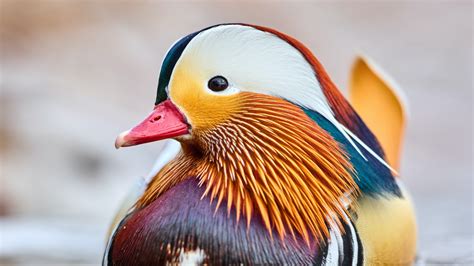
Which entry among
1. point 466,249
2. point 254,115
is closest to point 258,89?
point 254,115

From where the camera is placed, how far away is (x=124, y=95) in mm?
3580

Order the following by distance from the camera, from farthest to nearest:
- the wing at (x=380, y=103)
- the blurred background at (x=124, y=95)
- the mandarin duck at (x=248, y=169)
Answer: the blurred background at (x=124, y=95), the wing at (x=380, y=103), the mandarin duck at (x=248, y=169)

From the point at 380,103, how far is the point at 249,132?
1.58 ft

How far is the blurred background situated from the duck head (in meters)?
0.56

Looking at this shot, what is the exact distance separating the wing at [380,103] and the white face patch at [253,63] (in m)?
0.36

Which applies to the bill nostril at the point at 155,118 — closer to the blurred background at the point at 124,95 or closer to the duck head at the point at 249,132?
the duck head at the point at 249,132

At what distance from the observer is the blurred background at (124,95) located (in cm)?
198

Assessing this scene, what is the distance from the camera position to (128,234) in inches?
32.7

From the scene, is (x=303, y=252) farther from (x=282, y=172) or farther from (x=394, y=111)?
(x=394, y=111)

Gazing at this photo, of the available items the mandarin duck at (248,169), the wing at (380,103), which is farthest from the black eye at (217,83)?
the wing at (380,103)

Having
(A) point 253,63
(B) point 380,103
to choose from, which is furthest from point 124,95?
(A) point 253,63

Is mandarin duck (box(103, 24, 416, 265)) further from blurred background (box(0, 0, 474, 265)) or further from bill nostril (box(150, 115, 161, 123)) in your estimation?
blurred background (box(0, 0, 474, 265))

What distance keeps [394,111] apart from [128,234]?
0.58 m

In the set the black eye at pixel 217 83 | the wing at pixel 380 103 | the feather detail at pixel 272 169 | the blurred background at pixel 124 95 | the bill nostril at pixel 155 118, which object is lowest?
the feather detail at pixel 272 169
